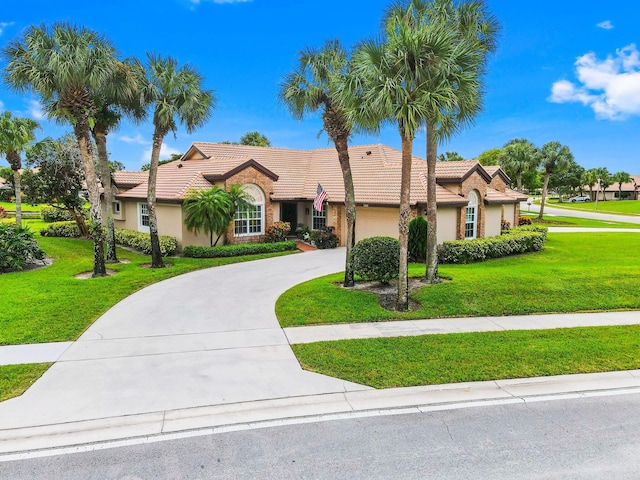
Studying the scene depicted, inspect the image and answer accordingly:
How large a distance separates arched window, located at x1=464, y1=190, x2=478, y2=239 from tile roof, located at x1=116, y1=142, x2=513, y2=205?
1393mm

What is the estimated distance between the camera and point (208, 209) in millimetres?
19922

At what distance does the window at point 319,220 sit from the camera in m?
25.5

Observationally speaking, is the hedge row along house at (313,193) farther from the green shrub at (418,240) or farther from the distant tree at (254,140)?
the distant tree at (254,140)

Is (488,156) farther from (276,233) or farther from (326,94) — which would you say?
(326,94)

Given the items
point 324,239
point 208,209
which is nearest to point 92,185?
point 208,209

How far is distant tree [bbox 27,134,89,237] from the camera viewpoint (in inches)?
892

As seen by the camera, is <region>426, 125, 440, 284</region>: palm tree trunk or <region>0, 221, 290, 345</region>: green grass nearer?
<region>0, 221, 290, 345</region>: green grass

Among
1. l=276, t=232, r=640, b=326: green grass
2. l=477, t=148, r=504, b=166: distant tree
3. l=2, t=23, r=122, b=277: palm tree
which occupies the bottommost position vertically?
l=276, t=232, r=640, b=326: green grass

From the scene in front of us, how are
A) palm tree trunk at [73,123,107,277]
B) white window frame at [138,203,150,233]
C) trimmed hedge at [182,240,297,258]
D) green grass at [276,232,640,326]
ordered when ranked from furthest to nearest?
white window frame at [138,203,150,233], trimmed hedge at [182,240,297,258], palm tree trunk at [73,123,107,277], green grass at [276,232,640,326]

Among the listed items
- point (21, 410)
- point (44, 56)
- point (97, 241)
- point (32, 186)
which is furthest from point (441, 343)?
point (32, 186)

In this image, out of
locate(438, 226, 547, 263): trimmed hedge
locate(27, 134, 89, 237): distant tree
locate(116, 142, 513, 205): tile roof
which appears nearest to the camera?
locate(438, 226, 547, 263): trimmed hedge

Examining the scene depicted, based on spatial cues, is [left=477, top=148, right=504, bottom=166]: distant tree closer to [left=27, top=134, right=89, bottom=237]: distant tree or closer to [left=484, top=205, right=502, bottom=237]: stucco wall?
[left=484, top=205, right=502, bottom=237]: stucco wall

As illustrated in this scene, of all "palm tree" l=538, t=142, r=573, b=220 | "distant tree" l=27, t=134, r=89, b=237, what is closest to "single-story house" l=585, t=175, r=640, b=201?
"palm tree" l=538, t=142, r=573, b=220

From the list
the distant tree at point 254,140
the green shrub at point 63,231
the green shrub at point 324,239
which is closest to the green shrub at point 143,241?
the green shrub at point 63,231
